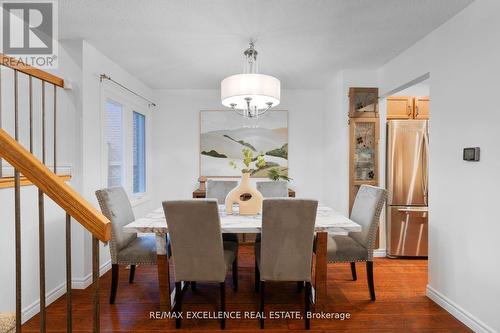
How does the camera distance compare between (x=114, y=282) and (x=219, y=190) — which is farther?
(x=219, y=190)

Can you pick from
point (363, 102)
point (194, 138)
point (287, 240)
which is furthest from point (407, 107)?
point (194, 138)

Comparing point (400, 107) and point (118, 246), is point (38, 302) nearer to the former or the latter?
point (118, 246)

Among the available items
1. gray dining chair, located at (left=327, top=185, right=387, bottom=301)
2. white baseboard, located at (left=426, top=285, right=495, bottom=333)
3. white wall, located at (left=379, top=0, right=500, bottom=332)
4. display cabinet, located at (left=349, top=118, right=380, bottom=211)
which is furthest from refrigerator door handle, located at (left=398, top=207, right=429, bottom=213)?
gray dining chair, located at (left=327, top=185, right=387, bottom=301)

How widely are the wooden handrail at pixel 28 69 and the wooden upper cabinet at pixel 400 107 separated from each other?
3.68m

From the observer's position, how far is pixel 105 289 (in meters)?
2.96

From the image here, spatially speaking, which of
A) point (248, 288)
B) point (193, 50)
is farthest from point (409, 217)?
point (193, 50)

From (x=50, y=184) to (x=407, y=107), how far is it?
158 inches

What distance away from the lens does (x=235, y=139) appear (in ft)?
15.8

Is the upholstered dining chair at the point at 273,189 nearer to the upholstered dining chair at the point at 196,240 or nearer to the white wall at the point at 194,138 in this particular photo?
the white wall at the point at 194,138

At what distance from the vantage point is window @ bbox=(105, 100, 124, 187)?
3660 mm

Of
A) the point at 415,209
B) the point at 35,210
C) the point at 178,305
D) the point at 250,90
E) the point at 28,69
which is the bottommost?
the point at 178,305

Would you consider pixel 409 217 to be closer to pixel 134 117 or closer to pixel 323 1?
pixel 323 1

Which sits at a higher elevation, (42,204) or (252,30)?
(252,30)

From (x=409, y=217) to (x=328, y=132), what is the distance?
5.21ft
